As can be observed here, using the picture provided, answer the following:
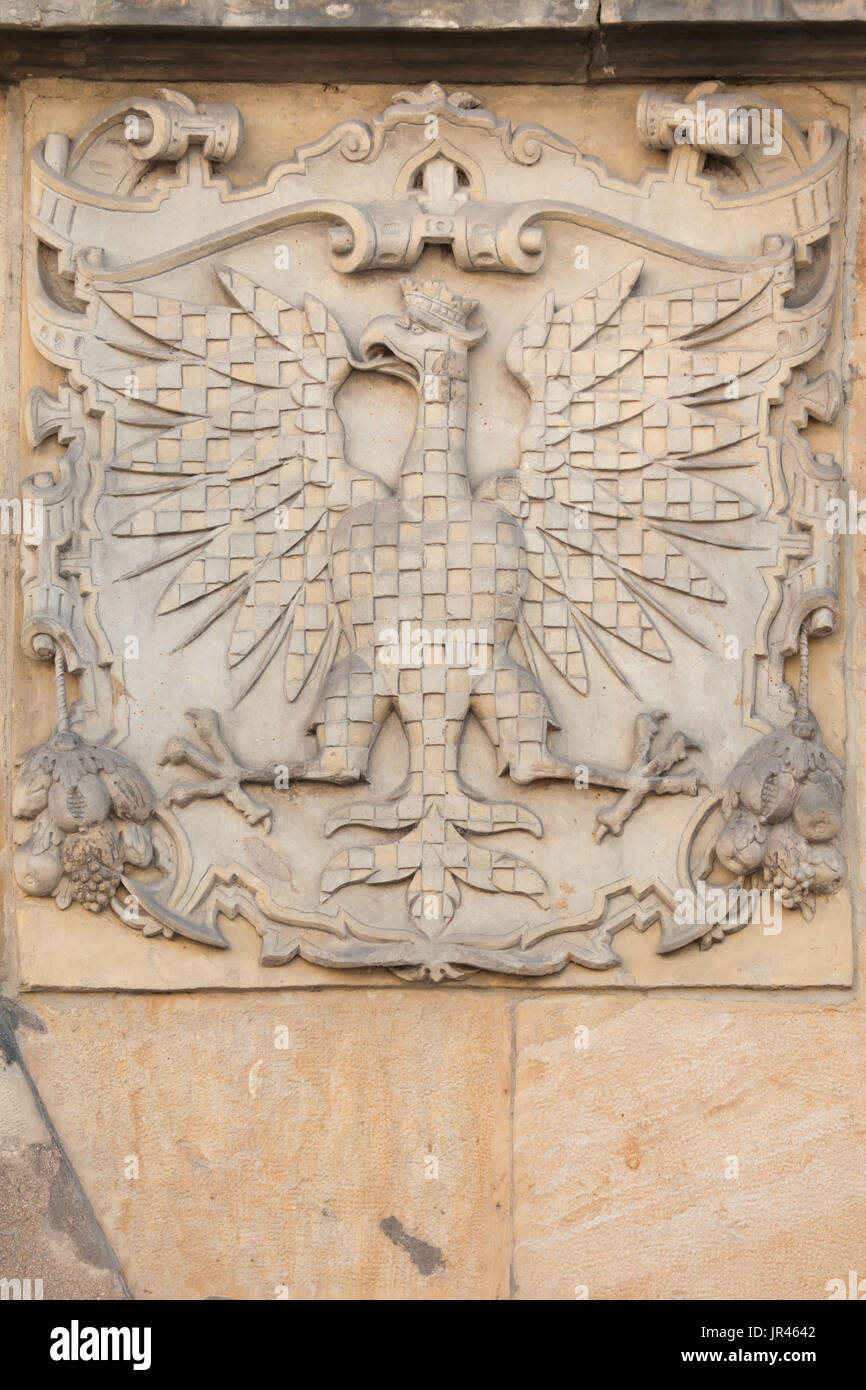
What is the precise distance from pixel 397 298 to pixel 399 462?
43 cm

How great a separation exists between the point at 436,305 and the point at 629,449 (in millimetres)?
616

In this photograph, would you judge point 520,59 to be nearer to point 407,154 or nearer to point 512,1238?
point 407,154

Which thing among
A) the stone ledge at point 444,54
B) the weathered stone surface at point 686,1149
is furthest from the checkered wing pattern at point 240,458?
the weathered stone surface at point 686,1149

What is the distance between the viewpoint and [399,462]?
6.88 m

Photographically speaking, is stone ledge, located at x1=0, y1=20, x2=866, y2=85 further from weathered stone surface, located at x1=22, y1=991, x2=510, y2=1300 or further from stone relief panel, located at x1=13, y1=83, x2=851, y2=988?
weathered stone surface, located at x1=22, y1=991, x2=510, y2=1300

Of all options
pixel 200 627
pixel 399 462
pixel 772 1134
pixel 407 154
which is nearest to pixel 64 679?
pixel 200 627

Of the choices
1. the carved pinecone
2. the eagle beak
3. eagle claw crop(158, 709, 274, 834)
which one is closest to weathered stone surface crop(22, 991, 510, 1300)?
the carved pinecone

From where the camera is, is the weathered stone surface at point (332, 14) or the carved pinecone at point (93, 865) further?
the weathered stone surface at point (332, 14)

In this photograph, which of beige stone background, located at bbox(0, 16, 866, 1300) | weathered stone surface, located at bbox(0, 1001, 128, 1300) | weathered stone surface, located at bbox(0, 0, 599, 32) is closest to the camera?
weathered stone surface, located at bbox(0, 1001, 128, 1300)

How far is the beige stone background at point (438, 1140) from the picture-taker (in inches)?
257

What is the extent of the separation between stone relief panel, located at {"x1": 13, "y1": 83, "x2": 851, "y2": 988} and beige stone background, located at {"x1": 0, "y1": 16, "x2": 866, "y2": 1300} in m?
0.12

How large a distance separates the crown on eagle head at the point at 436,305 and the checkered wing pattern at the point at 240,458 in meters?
0.20

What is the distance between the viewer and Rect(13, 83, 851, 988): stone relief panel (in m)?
6.64

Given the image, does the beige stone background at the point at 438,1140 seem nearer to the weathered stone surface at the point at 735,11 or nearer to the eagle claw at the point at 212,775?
the eagle claw at the point at 212,775
